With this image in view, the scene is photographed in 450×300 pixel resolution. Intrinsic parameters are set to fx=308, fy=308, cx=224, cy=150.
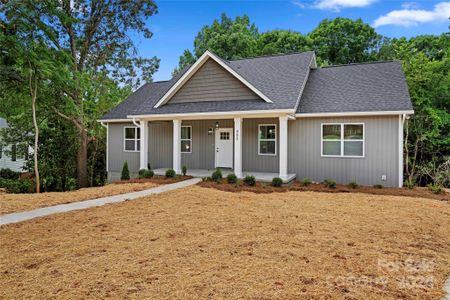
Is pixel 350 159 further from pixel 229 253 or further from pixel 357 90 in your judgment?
pixel 229 253

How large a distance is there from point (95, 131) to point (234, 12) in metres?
21.0

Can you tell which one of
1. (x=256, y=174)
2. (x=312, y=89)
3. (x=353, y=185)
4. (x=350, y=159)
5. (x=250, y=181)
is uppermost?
(x=312, y=89)

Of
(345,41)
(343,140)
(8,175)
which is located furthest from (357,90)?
(8,175)

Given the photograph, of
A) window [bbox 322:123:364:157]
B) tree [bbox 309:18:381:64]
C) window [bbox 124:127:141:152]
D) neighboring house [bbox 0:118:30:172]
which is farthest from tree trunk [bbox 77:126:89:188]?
tree [bbox 309:18:381:64]

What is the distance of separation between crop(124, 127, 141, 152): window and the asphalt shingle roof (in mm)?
825

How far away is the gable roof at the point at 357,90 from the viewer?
38.4 ft

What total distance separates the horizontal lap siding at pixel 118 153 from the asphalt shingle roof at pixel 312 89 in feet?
2.37

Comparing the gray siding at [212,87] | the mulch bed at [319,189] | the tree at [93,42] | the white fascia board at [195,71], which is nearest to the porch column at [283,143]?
the mulch bed at [319,189]

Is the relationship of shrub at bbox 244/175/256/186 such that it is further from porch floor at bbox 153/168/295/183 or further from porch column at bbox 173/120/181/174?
porch column at bbox 173/120/181/174

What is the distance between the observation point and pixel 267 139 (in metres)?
13.8

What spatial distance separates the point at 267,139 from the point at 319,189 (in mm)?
3774

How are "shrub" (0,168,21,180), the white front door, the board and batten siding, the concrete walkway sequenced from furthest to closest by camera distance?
"shrub" (0,168,21,180), the white front door, the board and batten siding, the concrete walkway

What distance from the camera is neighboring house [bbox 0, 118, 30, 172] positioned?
62.9 feet

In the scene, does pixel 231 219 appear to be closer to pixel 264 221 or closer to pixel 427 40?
pixel 264 221
